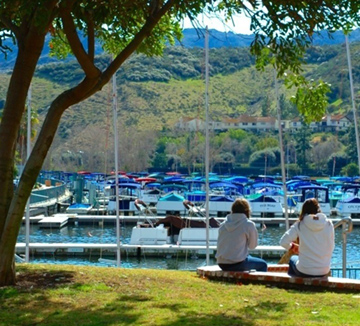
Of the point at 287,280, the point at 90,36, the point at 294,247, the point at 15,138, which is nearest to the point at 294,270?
the point at 287,280

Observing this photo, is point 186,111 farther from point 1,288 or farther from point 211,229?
point 1,288

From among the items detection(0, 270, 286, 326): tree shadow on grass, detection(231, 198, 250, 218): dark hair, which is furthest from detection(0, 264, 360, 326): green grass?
detection(231, 198, 250, 218): dark hair

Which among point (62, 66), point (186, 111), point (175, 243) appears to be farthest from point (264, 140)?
point (175, 243)

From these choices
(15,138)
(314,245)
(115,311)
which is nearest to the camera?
(115,311)

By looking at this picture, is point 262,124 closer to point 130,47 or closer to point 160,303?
point 130,47

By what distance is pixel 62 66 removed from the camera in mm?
140500

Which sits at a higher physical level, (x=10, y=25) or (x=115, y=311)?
(x=10, y=25)

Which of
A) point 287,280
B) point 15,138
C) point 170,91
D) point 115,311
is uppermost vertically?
point 170,91

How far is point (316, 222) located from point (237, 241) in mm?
1106

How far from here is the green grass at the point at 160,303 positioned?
22.1 ft

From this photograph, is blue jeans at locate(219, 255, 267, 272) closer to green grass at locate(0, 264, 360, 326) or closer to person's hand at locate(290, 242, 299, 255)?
green grass at locate(0, 264, 360, 326)

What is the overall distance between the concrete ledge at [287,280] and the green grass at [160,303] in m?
0.16

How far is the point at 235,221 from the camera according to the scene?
9.28 meters

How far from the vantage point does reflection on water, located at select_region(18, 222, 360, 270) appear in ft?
99.5
